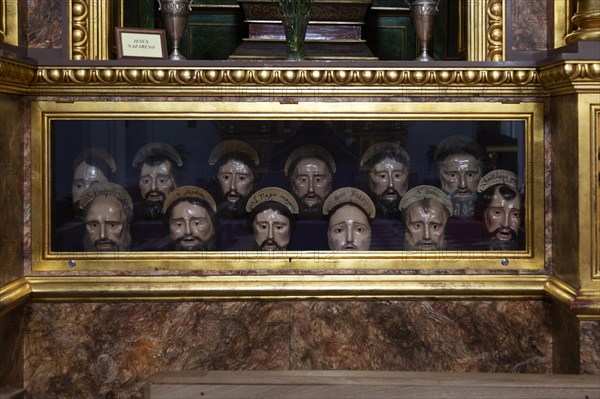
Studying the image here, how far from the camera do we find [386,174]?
119 inches

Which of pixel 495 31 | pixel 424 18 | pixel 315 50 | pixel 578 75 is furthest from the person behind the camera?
pixel 315 50

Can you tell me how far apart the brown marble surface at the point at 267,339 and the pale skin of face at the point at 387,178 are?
412 millimetres

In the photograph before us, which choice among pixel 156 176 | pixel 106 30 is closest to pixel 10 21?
pixel 106 30

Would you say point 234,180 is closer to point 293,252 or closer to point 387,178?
point 293,252

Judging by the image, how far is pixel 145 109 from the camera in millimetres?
2961

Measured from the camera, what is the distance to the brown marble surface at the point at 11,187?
2.80 metres

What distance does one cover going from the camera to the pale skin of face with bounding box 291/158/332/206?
119 inches

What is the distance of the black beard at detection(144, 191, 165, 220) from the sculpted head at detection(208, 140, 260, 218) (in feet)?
0.72

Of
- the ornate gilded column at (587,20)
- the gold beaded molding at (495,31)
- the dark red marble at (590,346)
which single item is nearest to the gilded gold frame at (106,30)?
the gold beaded molding at (495,31)

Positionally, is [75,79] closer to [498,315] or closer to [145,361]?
[145,361]

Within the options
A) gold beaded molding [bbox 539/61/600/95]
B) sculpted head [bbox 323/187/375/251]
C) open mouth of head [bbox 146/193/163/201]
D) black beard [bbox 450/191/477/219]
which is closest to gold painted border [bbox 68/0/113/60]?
open mouth of head [bbox 146/193/163/201]

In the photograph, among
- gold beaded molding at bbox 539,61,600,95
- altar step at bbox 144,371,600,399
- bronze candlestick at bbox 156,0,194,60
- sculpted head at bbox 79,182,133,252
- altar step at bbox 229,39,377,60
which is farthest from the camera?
altar step at bbox 229,39,377,60

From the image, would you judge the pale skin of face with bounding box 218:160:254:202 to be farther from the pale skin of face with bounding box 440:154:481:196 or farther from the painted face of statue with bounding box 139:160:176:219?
the pale skin of face with bounding box 440:154:481:196

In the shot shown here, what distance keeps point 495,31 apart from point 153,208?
4.66 feet
